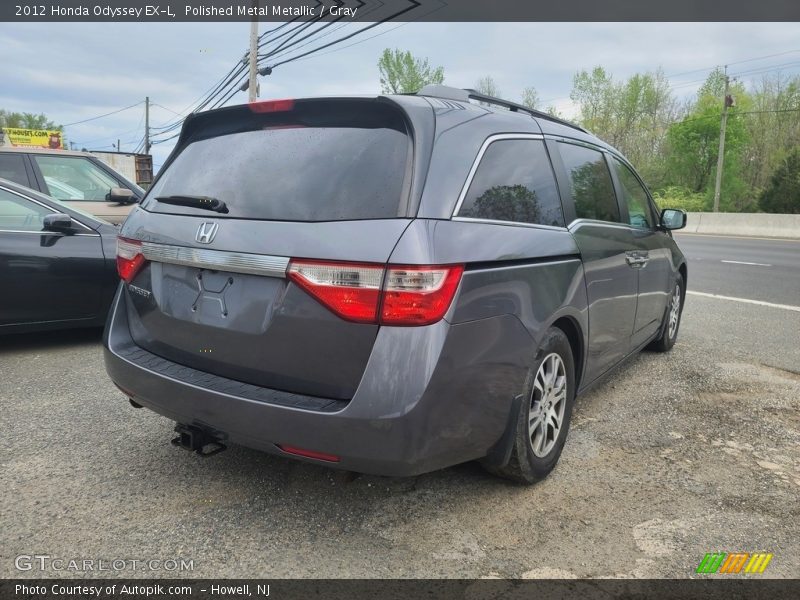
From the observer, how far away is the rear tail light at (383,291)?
207 cm

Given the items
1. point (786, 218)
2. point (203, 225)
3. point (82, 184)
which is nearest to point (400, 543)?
point (203, 225)

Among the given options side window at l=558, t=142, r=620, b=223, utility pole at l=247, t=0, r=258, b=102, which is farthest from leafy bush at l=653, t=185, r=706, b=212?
side window at l=558, t=142, r=620, b=223

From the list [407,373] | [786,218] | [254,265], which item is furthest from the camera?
[786,218]

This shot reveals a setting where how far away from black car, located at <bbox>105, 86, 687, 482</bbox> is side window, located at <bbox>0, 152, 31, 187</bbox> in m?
4.68

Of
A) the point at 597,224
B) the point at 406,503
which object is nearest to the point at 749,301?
the point at 597,224

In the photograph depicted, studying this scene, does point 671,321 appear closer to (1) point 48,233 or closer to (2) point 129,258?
(2) point 129,258

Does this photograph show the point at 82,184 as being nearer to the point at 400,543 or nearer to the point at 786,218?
the point at 400,543

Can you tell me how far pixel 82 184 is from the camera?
7.20 meters

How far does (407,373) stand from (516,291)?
66 cm

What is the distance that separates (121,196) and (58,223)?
5.59 feet

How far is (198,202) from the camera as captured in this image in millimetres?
2615

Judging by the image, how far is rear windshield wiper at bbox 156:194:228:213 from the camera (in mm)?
2512

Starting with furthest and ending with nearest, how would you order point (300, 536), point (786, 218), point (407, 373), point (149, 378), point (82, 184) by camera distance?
point (786, 218)
point (82, 184)
point (149, 378)
point (300, 536)
point (407, 373)

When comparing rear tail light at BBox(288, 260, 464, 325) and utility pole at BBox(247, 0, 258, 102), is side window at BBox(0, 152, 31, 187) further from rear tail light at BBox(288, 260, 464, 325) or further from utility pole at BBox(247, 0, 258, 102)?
utility pole at BBox(247, 0, 258, 102)
